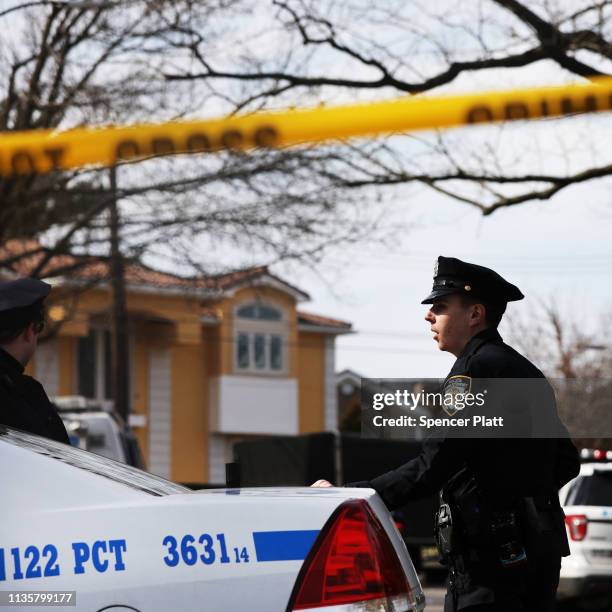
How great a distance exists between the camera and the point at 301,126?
4.98m

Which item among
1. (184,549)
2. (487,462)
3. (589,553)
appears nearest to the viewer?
(184,549)

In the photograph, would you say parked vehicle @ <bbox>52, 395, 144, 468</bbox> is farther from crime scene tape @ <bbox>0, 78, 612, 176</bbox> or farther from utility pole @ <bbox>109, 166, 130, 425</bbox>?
crime scene tape @ <bbox>0, 78, 612, 176</bbox>

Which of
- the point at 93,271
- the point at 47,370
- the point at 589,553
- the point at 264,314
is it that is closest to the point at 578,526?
the point at 589,553

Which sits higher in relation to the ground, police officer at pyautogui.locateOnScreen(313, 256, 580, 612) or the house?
the house

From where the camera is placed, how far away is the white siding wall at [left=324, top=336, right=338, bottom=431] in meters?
49.5

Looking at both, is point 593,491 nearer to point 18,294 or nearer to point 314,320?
point 18,294

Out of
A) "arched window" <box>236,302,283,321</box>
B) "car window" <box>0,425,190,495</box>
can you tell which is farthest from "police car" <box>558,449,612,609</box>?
"arched window" <box>236,302,283,321</box>

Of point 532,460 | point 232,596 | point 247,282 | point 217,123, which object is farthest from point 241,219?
point 232,596

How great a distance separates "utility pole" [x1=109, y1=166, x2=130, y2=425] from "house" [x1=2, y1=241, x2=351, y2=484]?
7258 millimetres

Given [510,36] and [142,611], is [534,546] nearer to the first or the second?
[142,611]

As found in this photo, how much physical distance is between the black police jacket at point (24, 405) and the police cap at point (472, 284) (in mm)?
1406

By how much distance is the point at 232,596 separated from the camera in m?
3.46

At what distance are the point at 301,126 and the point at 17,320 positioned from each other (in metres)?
1.32

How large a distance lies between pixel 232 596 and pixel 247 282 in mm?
13540
